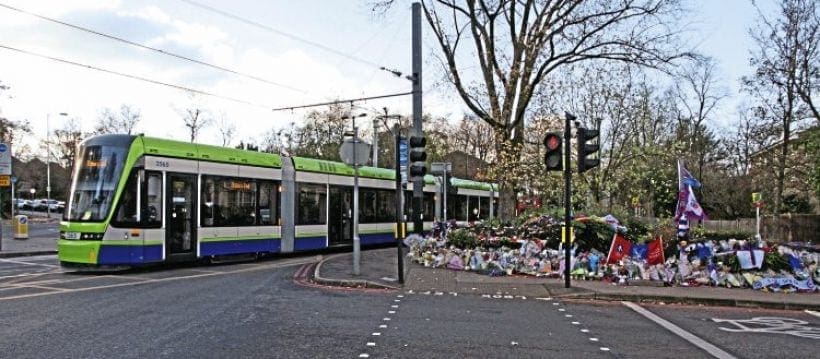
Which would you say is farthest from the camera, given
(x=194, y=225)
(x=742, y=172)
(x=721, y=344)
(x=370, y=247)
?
(x=742, y=172)

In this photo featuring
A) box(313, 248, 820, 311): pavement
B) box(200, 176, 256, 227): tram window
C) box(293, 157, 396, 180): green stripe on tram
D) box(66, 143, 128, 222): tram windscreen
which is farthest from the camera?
box(293, 157, 396, 180): green stripe on tram

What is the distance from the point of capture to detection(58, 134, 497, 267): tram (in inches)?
531

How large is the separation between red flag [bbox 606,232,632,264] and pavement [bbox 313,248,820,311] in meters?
0.87

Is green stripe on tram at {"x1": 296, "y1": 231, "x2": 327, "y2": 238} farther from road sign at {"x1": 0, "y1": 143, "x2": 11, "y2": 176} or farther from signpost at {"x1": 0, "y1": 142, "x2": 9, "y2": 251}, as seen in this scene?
road sign at {"x1": 0, "y1": 143, "x2": 11, "y2": 176}

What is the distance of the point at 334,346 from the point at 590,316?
4.43 meters

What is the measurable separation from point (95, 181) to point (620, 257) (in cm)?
1166

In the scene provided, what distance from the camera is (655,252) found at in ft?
43.8

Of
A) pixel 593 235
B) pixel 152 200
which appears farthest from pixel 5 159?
pixel 593 235

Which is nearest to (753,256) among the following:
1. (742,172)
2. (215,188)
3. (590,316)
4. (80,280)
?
(590,316)

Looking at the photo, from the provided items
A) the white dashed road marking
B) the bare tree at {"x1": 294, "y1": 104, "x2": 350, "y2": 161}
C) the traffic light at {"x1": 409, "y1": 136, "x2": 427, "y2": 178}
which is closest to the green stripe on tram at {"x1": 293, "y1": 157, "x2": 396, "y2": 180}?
the traffic light at {"x1": 409, "y1": 136, "x2": 427, "y2": 178}

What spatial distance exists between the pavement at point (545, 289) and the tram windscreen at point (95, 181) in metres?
4.85

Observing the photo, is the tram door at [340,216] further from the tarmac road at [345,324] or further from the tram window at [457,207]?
the tram window at [457,207]

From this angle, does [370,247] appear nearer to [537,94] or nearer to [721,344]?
[537,94]

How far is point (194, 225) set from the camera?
15.3 m
